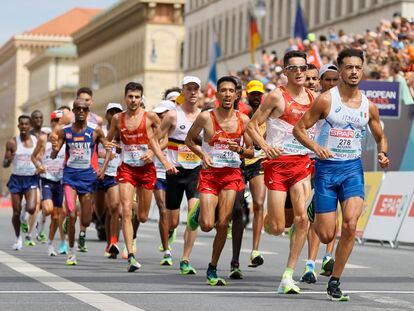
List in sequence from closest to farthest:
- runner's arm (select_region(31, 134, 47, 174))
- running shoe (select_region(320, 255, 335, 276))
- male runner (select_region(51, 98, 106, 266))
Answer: running shoe (select_region(320, 255, 335, 276)) < male runner (select_region(51, 98, 106, 266)) < runner's arm (select_region(31, 134, 47, 174))

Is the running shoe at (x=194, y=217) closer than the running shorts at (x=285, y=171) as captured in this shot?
No

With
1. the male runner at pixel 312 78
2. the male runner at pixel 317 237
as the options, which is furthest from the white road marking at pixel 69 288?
the male runner at pixel 312 78

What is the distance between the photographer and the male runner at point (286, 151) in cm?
1480

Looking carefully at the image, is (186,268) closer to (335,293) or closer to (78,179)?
(78,179)

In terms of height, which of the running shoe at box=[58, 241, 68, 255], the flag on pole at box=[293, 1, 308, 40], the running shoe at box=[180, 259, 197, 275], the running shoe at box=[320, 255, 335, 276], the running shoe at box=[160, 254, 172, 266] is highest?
the flag on pole at box=[293, 1, 308, 40]

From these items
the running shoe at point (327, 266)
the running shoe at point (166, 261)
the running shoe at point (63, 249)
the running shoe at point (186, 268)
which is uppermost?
the running shoe at point (327, 266)

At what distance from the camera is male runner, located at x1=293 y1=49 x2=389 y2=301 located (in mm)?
13836

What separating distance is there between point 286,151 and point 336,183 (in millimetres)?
1235

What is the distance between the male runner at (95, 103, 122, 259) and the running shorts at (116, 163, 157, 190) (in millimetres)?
516

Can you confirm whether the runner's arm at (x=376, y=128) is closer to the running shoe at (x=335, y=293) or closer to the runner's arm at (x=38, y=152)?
the running shoe at (x=335, y=293)

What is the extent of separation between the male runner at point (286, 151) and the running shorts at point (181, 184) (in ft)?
10.4

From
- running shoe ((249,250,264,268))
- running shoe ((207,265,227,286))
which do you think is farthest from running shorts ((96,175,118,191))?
running shoe ((207,265,227,286))

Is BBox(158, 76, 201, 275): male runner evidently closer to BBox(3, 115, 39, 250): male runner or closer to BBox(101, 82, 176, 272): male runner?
BBox(101, 82, 176, 272): male runner

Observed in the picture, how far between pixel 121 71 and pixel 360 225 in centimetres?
10425
